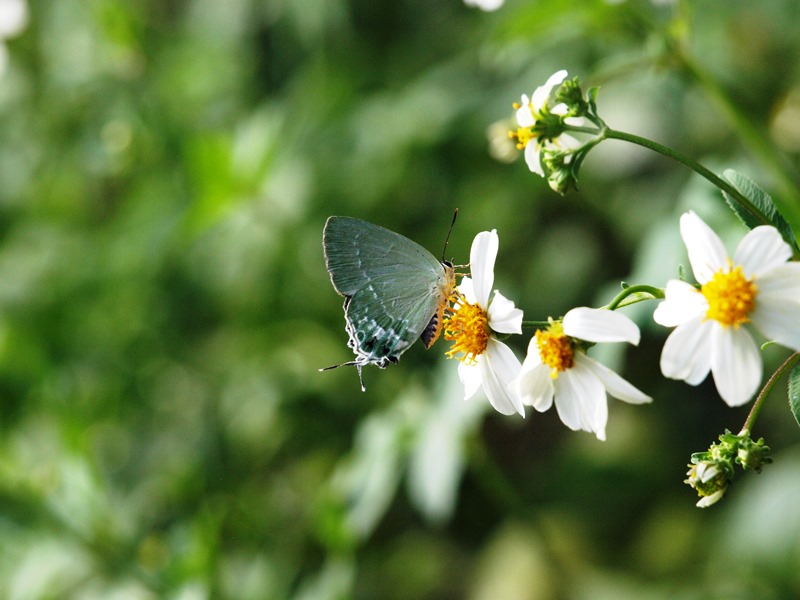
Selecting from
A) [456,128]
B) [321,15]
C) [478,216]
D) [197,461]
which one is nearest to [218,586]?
[197,461]

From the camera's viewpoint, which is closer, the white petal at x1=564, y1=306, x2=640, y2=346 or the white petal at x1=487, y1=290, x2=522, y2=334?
the white petal at x1=564, y1=306, x2=640, y2=346

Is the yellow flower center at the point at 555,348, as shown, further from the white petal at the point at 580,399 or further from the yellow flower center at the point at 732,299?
the yellow flower center at the point at 732,299

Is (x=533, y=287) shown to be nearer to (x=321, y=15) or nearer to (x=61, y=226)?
(x=321, y=15)

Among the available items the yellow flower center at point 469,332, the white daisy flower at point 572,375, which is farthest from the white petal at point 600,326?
the yellow flower center at point 469,332

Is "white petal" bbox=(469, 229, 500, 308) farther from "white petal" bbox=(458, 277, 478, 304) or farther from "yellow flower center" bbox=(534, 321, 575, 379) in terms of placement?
"yellow flower center" bbox=(534, 321, 575, 379)

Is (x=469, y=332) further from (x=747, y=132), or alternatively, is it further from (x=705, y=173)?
(x=747, y=132)

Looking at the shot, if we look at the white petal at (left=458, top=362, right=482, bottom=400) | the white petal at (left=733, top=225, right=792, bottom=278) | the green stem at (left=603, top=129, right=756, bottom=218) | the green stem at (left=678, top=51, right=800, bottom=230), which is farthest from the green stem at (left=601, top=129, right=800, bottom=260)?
the green stem at (left=678, top=51, right=800, bottom=230)
